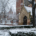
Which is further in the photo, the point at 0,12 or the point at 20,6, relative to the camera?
the point at 20,6

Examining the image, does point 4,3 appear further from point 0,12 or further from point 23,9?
point 23,9

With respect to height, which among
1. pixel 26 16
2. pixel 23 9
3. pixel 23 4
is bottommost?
pixel 26 16

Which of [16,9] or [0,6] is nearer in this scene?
[0,6]

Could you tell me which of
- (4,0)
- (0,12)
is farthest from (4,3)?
(0,12)

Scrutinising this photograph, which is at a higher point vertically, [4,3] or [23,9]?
[4,3]

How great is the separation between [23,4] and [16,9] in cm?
112

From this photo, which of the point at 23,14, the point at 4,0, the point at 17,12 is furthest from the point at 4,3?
the point at 23,14

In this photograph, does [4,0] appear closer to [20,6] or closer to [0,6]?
[0,6]

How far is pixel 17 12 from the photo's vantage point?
1042 centimetres

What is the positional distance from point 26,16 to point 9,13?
2.33 metres

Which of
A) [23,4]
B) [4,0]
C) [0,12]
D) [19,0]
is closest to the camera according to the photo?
[0,12]

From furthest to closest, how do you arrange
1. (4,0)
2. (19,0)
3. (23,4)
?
(19,0)
(23,4)
(4,0)

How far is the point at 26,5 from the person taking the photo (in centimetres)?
1042

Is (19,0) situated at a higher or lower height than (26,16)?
higher
